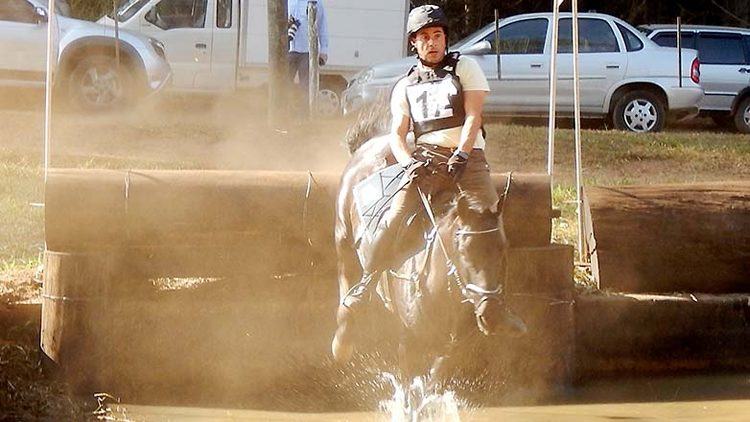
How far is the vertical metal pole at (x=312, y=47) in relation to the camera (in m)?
17.0

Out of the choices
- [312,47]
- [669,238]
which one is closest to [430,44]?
[669,238]

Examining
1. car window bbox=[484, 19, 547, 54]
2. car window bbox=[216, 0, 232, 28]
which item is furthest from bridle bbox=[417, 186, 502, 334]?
car window bbox=[216, 0, 232, 28]

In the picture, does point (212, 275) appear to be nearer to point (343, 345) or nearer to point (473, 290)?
point (343, 345)

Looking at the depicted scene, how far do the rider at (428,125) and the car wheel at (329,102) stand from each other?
516 inches

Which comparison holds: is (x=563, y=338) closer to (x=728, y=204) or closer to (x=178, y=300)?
(x=728, y=204)

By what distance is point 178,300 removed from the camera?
8.62m

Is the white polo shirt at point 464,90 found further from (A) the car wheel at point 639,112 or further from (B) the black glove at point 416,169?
(A) the car wheel at point 639,112

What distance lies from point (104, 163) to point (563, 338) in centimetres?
572

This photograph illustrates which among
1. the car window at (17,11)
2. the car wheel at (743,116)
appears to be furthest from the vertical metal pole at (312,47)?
the car wheel at (743,116)

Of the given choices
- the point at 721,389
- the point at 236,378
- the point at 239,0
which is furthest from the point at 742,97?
the point at 236,378

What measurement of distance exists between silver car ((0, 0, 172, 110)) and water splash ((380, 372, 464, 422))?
35.5ft

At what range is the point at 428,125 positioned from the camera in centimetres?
735

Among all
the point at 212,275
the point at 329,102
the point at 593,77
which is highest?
the point at 593,77

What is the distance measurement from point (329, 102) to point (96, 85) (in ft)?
15.3
